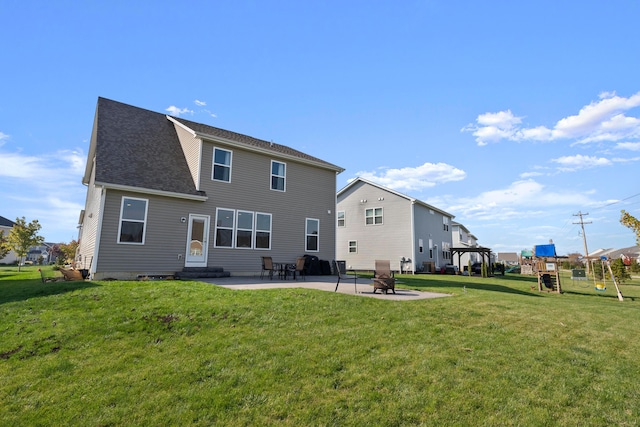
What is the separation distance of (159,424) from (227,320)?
2716mm

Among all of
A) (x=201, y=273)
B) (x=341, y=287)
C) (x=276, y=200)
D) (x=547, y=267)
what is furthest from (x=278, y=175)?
(x=547, y=267)

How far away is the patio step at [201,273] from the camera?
1216 cm

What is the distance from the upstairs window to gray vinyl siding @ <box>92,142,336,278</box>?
216 mm

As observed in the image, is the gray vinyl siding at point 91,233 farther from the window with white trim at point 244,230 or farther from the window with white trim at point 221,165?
the window with white trim at point 244,230

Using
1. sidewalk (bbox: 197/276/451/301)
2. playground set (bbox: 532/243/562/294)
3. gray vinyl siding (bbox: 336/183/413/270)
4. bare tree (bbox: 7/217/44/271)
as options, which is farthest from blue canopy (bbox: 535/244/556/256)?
bare tree (bbox: 7/217/44/271)

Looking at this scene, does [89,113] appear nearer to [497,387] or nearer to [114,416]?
[114,416]

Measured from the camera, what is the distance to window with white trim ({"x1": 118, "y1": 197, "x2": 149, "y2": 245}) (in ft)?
37.6

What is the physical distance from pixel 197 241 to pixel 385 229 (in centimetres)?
1631

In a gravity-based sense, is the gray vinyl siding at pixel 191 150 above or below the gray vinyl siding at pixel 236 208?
above

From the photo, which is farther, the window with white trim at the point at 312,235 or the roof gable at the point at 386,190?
the roof gable at the point at 386,190

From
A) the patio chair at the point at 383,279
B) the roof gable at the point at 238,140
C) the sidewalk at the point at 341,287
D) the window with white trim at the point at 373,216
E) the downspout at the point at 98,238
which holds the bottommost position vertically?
the sidewalk at the point at 341,287

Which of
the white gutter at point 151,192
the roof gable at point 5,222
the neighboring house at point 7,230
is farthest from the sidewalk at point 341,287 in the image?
the roof gable at point 5,222

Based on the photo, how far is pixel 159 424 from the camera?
2.91 metres

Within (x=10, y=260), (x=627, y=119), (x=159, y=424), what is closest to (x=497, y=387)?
(x=159, y=424)
